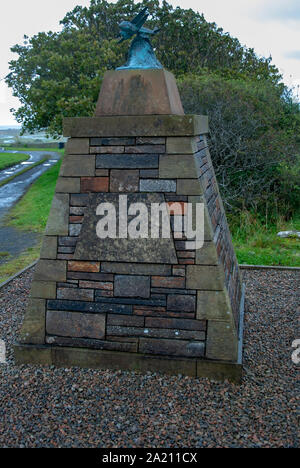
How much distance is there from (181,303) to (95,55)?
14.0 meters

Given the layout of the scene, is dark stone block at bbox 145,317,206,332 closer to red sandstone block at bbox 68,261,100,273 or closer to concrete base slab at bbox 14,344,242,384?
concrete base slab at bbox 14,344,242,384

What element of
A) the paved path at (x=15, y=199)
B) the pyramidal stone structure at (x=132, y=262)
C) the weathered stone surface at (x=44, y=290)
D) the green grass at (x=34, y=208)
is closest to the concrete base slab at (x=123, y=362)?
the pyramidal stone structure at (x=132, y=262)

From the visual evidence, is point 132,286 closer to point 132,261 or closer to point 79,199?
point 132,261

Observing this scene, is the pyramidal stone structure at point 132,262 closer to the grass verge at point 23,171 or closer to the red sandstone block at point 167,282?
the red sandstone block at point 167,282

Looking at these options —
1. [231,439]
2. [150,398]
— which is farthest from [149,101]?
[231,439]

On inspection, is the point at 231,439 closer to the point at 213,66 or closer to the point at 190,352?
the point at 190,352

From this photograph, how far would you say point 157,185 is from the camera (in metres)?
3.68

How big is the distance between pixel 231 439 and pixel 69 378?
1.46 m

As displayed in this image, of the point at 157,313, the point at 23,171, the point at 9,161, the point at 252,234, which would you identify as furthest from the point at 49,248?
the point at 9,161

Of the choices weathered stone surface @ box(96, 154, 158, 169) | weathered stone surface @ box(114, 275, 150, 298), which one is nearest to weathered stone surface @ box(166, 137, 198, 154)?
weathered stone surface @ box(96, 154, 158, 169)

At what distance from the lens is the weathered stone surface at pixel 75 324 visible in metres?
3.90

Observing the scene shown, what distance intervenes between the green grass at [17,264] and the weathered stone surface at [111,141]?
145 inches

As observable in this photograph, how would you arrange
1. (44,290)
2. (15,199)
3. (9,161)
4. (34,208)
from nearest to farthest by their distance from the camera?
(44,290)
(34,208)
(15,199)
(9,161)

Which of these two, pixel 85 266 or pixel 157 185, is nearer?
pixel 157 185
